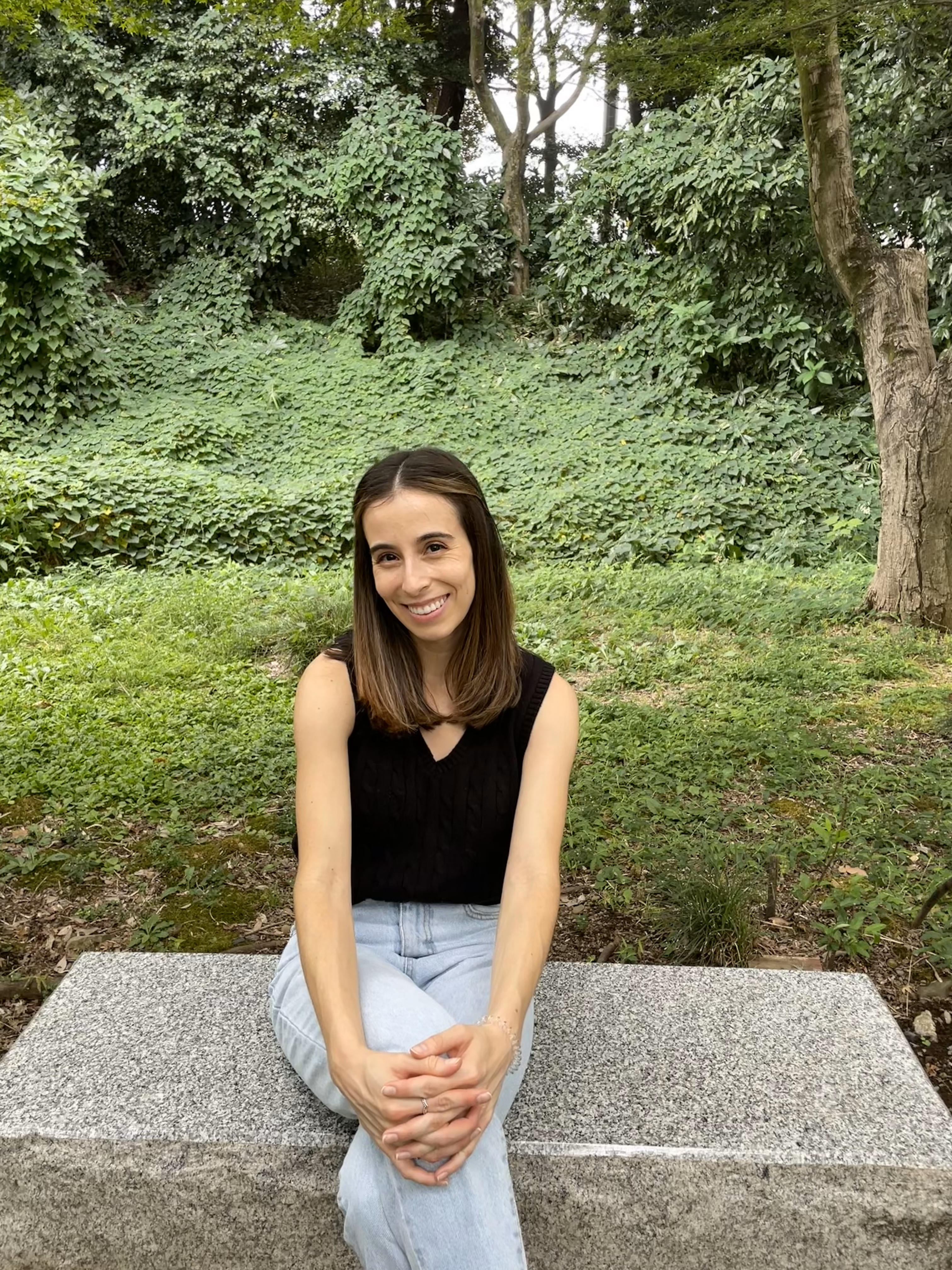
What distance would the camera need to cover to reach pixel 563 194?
14.0 m

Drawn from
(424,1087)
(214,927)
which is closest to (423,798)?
(424,1087)

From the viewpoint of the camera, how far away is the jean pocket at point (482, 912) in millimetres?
2139

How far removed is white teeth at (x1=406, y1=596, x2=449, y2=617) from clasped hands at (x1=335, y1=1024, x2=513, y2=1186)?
79 centimetres

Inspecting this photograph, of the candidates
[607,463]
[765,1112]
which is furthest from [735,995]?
[607,463]

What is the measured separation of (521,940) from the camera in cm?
190

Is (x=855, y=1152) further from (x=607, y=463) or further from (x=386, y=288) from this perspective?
(x=386, y=288)

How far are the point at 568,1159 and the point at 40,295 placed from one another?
1226 cm

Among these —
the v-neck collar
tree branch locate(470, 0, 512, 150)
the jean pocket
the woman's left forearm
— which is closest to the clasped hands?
the woman's left forearm

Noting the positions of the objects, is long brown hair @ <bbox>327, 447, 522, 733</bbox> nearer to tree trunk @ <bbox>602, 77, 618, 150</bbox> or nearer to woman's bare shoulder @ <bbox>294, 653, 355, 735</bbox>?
woman's bare shoulder @ <bbox>294, 653, 355, 735</bbox>

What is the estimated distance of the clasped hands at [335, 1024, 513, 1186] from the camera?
1.57 metres

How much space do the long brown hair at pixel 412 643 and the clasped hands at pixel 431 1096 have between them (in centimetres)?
65

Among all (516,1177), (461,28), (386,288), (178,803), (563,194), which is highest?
(461,28)

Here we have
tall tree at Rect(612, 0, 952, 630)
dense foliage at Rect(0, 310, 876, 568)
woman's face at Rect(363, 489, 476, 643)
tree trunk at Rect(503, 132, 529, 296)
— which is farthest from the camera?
tree trunk at Rect(503, 132, 529, 296)

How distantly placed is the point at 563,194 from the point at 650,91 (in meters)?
7.29
